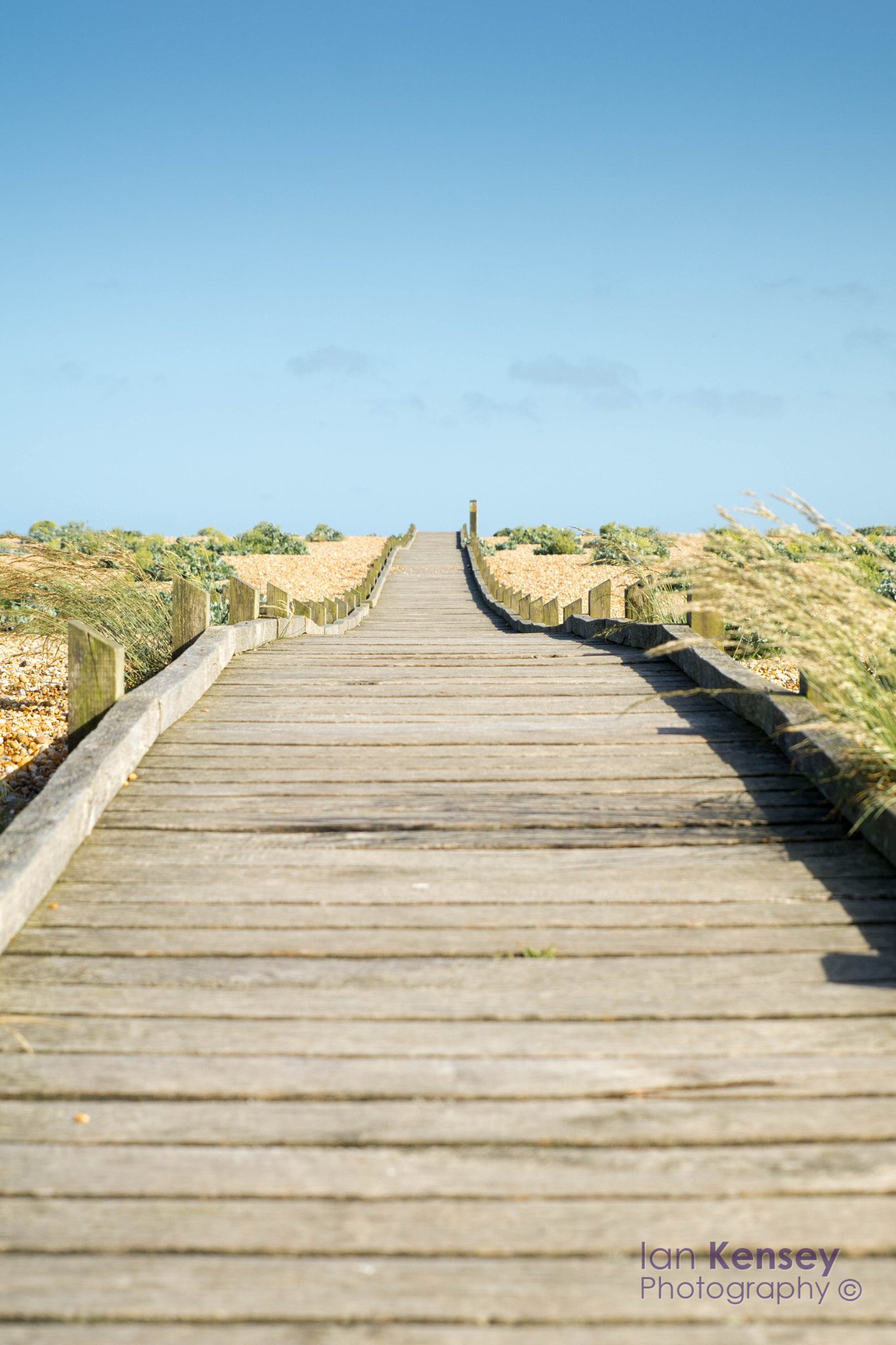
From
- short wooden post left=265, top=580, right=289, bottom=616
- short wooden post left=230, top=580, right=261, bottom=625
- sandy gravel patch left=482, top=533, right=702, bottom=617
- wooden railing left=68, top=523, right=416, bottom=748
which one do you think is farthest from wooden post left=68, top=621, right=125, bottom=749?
sandy gravel patch left=482, top=533, right=702, bottom=617

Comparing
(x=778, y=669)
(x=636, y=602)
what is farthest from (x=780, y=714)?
(x=778, y=669)

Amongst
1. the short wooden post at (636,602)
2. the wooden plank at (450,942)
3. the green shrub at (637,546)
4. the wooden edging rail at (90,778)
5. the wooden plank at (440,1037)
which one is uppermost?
the green shrub at (637,546)

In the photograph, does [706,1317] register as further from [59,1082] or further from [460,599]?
[460,599]

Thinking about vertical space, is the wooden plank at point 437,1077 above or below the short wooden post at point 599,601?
below

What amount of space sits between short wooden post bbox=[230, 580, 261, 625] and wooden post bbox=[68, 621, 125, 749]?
2.88 meters

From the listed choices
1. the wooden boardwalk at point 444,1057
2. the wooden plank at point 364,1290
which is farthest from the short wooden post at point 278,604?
the wooden plank at point 364,1290

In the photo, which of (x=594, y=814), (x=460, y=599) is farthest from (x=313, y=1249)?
(x=460, y=599)

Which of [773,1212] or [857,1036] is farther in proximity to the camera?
[857,1036]

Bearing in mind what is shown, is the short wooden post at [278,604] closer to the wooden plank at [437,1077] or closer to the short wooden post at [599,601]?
the short wooden post at [599,601]

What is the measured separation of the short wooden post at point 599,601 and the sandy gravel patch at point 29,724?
17.4 feet

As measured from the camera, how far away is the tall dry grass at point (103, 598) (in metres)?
6.29

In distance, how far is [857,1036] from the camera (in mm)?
2291

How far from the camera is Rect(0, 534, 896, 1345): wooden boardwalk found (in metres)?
1.67

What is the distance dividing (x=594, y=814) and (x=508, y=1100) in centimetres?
148
